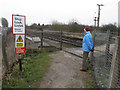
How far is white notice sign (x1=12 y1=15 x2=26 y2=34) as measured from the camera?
3.73 meters

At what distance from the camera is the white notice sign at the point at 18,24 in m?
3.73

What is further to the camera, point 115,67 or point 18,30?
point 18,30

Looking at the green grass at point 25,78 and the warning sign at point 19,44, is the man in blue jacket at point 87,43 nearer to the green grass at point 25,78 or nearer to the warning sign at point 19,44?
the green grass at point 25,78

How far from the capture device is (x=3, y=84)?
3.16 meters

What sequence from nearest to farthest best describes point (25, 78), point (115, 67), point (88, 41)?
point (115, 67) → point (25, 78) → point (88, 41)

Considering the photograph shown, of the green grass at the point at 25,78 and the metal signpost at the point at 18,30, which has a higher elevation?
the metal signpost at the point at 18,30

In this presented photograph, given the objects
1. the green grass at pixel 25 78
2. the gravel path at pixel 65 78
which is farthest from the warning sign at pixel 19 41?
the gravel path at pixel 65 78

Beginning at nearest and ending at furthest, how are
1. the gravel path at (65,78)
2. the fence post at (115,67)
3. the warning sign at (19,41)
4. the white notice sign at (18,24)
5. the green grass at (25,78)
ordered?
1. the fence post at (115,67)
2. the green grass at (25,78)
3. the gravel path at (65,78)
4. the white notice sign at (18,24)
5. the warning sign at (19,41)

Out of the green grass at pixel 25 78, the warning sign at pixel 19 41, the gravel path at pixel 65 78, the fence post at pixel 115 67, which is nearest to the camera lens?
the fence post at pixel 115 67

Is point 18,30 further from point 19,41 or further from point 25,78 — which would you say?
point 25,78

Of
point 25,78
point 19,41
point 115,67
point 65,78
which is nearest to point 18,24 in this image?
point 19,41

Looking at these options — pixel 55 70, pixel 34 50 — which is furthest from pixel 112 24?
pixel 55 70

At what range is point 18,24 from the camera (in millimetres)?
3824

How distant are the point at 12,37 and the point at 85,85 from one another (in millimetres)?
4199
